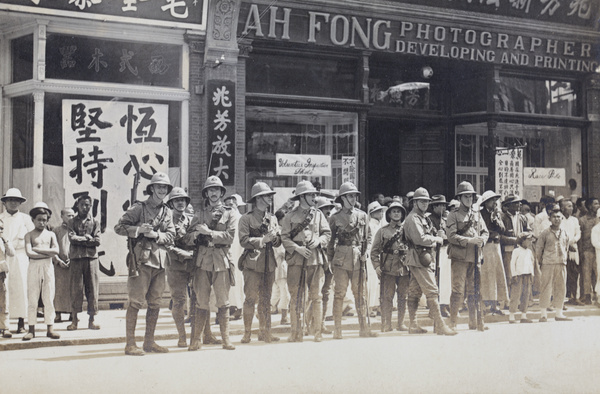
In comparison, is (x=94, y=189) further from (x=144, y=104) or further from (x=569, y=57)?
(x=569, y=57)

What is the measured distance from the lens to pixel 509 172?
52.5ft

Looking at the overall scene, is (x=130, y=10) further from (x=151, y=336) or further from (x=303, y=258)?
(x=151, y=336)

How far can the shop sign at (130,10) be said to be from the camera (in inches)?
476

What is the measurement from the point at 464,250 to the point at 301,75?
5.80 meters

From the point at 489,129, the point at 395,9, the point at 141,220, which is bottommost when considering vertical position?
the point at 141,220

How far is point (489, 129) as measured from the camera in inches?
621

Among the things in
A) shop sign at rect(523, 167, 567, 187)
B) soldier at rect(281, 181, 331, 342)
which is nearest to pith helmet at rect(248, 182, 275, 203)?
soldier at rect(281, 181, 331, 342)

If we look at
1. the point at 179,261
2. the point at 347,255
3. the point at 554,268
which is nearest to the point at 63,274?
the point at 179,261

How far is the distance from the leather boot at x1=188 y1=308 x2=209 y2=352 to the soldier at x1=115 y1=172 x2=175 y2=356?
0.36 metres

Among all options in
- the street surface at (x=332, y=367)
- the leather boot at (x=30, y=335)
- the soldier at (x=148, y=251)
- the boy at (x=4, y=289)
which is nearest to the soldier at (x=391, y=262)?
the street surface at (x=332, y=367)

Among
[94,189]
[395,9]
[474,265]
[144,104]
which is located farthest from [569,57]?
[94,189]

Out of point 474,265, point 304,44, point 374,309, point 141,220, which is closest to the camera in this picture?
point 141,220

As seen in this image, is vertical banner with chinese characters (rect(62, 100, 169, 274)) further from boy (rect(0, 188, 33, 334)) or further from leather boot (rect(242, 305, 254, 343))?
leather boot (rect(242, 305, 254, 343))

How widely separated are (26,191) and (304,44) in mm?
6166
